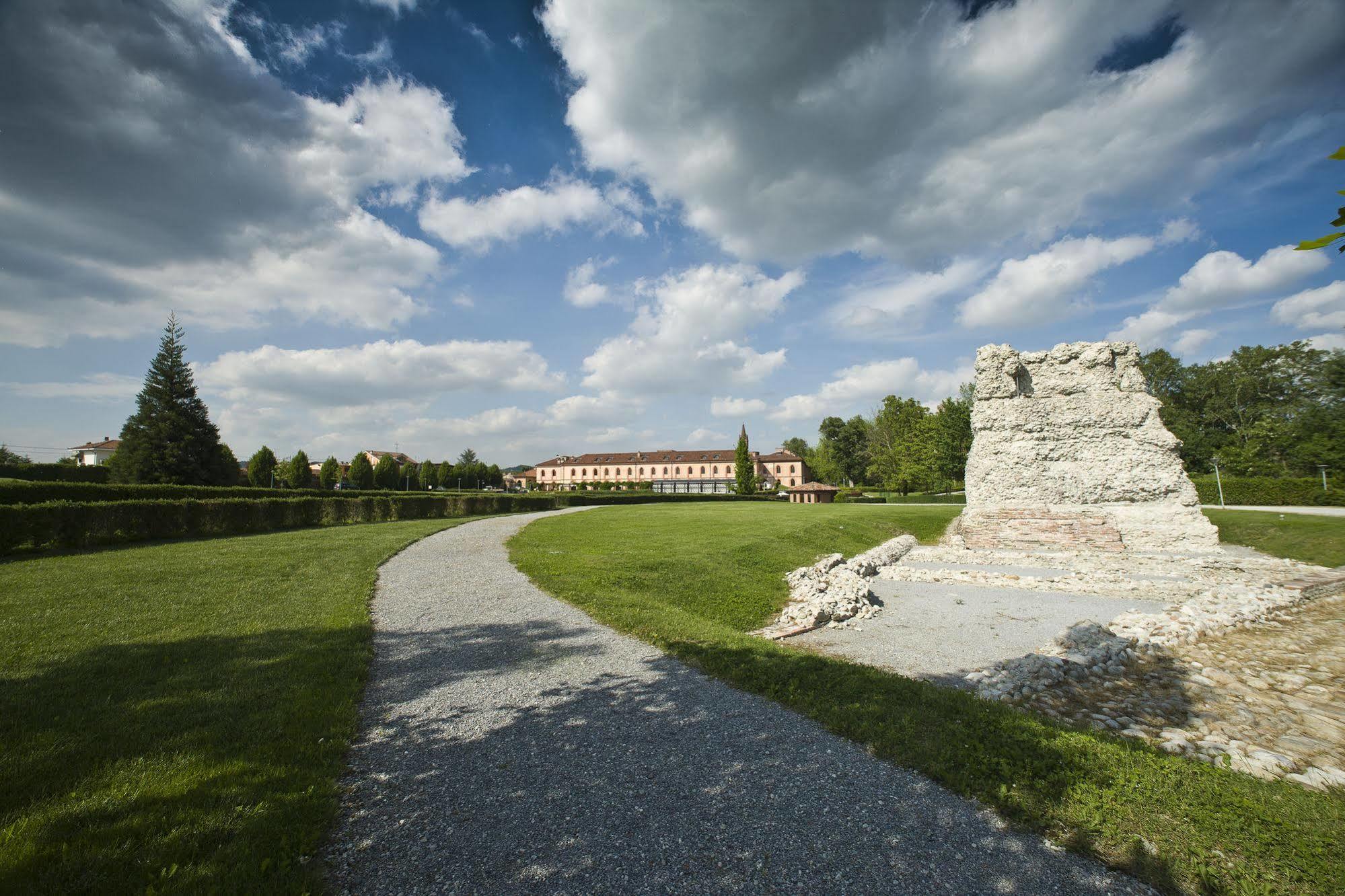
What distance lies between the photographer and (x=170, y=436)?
27.9m

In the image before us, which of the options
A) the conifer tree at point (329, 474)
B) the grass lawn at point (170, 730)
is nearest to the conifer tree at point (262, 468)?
the conifer tree at point (329, 474)

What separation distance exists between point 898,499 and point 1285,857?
185 feet

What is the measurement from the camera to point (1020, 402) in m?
23.1

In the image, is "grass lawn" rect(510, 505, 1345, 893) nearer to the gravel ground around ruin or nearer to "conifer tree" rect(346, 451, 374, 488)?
the gravel ground around ruin

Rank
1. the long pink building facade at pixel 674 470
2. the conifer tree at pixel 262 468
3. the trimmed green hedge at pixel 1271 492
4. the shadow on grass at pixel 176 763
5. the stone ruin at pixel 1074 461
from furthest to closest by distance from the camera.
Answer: the long pink building facade at pixel 674 470 → the conifer tree at pixel 262 468 → the trimmed green hedge at pixel 1271 492 → the stone ruin at pixel 1074 461 → the shadow on grass at pixel 176 763

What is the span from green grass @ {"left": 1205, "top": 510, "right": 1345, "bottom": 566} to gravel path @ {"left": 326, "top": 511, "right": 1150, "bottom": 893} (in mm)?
21417

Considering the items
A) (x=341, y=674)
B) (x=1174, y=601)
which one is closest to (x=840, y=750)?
(x=341, y=674)

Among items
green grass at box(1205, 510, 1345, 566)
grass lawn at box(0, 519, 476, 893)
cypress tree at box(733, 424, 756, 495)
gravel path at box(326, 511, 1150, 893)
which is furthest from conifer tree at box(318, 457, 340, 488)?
green grass at box(1205, 510, 1345, 566)

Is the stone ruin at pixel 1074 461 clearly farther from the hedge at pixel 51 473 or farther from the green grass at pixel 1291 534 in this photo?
the hedge at pixel 51 473

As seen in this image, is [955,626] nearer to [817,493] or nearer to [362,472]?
[817,493]

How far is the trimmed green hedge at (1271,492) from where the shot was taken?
31.7 meters

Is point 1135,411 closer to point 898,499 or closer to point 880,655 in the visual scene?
point 880,655

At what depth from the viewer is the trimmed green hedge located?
1249 inches

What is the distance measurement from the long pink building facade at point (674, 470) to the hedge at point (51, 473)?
76.1 meters
